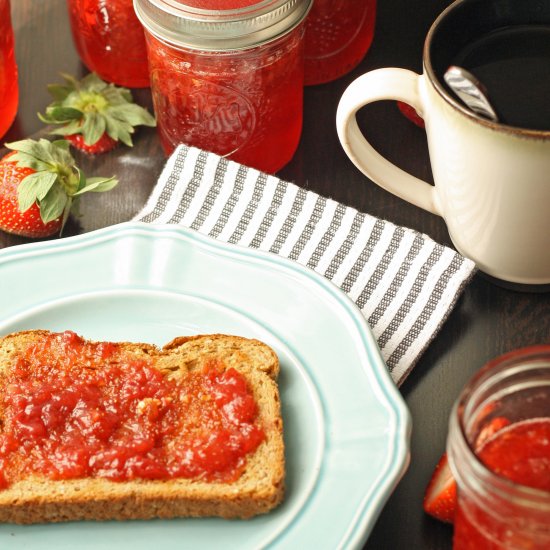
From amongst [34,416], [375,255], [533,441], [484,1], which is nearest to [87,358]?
[34,416]

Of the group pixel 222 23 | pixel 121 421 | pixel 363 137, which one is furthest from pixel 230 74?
pixel 121 421

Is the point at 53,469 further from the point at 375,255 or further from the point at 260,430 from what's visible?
the point at 375,255

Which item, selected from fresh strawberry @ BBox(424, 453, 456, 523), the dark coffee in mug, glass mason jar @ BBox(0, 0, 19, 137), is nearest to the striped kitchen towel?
fresh strawberry @ BBox(424, 453, 456, 523)

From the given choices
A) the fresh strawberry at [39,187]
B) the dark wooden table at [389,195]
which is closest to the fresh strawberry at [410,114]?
the dark wooden table at [389,195]

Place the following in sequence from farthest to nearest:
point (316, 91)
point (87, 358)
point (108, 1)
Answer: point (316, 91)
point (108, 1)
point (87, 358)

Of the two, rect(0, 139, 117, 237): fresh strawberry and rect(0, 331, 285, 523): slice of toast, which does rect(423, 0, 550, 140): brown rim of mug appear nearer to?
rect(0, 331, 285, 523): slice of toast

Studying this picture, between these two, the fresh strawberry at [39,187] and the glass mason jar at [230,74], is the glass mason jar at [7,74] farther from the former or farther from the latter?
the glass mason jar at [230,74]

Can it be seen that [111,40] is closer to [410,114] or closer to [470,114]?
[410,114]
